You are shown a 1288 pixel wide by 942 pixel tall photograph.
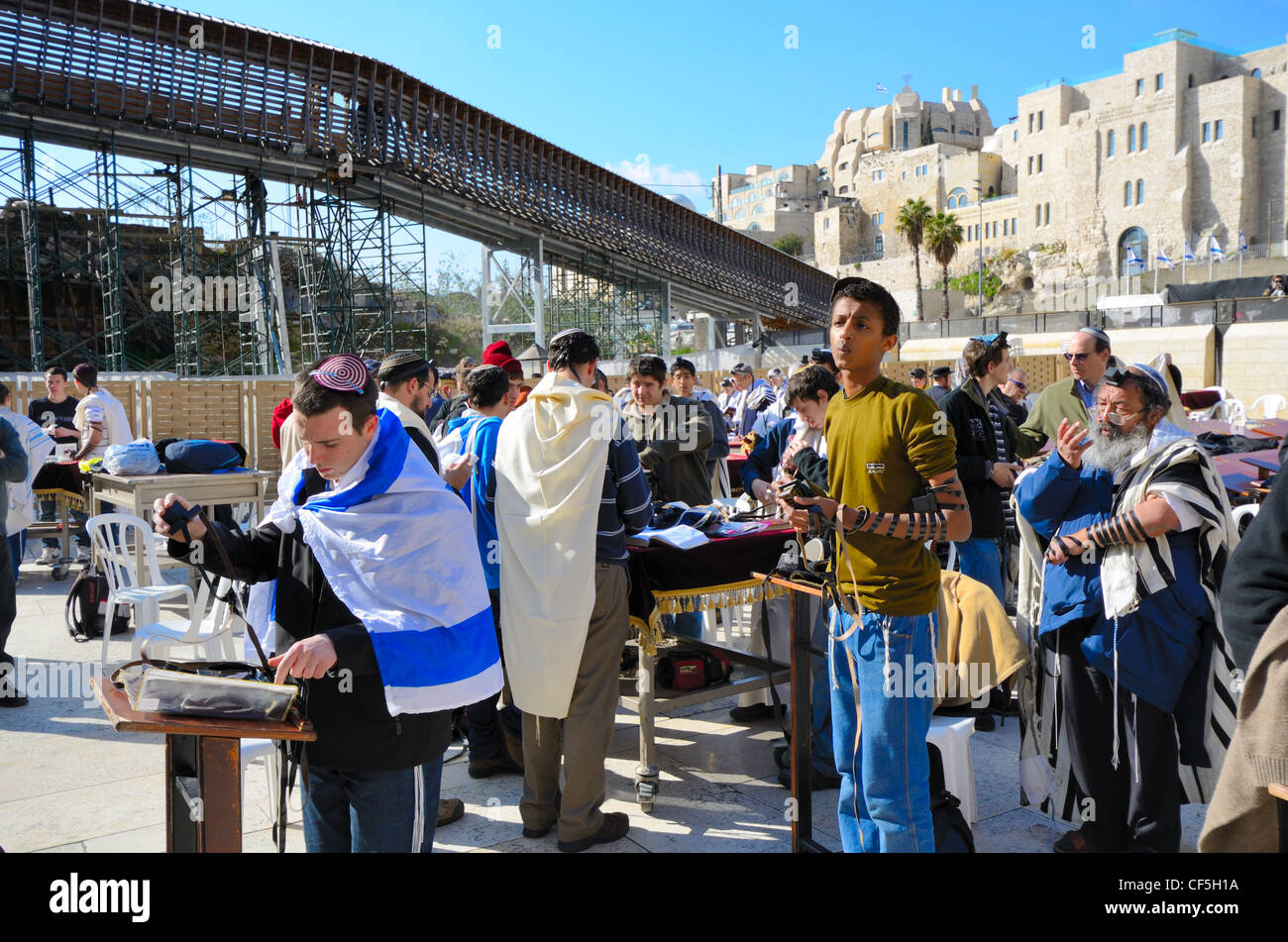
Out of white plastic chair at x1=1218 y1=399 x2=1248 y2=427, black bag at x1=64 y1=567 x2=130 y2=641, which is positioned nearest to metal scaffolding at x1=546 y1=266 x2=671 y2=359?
white plastic chair at x1=1218 y1=399 x2=1248 y2=427

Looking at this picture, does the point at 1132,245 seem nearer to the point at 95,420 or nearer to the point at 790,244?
the point at 790,244

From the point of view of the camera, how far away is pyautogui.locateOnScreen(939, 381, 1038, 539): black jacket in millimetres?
5008

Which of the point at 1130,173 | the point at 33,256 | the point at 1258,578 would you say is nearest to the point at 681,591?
the point at 1258,578

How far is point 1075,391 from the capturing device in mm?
5117

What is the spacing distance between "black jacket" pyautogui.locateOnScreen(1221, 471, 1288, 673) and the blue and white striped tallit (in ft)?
5.65

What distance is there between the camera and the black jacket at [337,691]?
7.70ft

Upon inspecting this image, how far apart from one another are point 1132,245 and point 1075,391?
7347 cm

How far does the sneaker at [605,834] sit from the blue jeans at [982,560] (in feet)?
7.94

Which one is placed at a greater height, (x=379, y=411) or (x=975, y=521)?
(x=379, y=411)

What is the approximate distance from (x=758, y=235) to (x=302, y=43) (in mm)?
89126

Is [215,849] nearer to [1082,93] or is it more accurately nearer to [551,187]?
[551,187]

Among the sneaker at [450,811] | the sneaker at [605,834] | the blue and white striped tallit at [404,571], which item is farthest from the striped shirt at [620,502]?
the blue and white striped tallit at [404,571]
